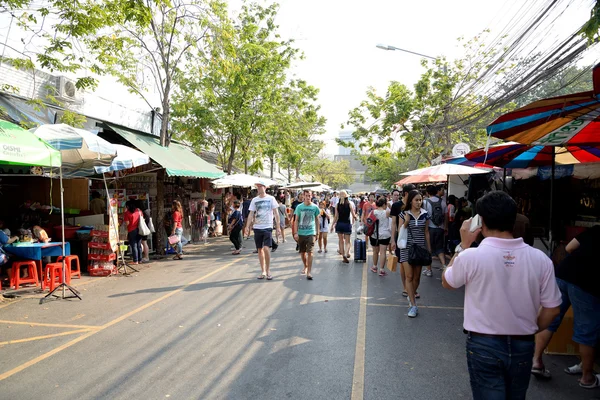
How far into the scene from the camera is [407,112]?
57.0ft

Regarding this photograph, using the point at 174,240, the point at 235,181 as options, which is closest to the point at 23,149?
the point at 174,240

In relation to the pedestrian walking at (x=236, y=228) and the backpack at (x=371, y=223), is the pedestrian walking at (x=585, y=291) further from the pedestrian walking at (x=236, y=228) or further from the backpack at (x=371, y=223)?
the pedestrian walking at (x=236, y=228)

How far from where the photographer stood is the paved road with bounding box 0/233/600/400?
3682mm

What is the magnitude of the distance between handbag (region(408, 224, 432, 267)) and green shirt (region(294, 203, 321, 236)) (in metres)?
2.86

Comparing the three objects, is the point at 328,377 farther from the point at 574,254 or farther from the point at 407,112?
the point at 407,112

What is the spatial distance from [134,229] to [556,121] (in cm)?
914

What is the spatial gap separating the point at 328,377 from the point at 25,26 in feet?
29.4

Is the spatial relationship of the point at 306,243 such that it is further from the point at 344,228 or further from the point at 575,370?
the point at 575,370

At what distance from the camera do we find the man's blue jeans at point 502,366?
229 cm

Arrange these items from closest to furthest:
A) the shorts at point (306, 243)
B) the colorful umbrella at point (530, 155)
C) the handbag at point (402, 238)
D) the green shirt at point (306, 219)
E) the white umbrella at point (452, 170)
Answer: the handbag at point (402, 238)
the colorful umbrella at point (530, 155)
the shorts at point (306, 243)
the green shirt at point (306, 219)
the white umbrella at point (452, 170)

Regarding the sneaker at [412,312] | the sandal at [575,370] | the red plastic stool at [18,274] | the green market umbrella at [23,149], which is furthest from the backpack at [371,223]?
the red plastic stool at [18,274]

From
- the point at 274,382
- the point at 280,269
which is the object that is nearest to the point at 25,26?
the point at 280,269

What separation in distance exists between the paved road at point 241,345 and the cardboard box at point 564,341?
0.12 metres

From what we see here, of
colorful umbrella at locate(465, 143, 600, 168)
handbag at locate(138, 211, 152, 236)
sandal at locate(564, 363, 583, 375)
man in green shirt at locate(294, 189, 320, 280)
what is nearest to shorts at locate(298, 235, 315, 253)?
man in green shirt at locate(294, 189, 320, 280)
